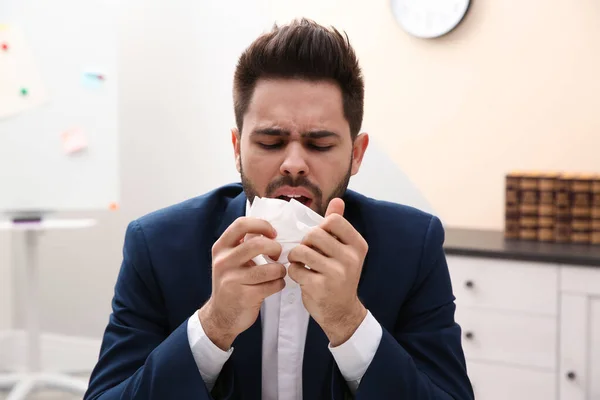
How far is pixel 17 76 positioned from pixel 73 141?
346mm

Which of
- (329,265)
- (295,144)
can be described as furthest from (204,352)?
(295,144)

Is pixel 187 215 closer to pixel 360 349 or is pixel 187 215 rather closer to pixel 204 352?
pixel 204 352

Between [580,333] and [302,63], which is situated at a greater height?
[302,63]

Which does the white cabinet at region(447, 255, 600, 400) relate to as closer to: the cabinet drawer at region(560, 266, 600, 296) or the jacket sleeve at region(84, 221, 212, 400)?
the cabinet drawer at region(560, 266, 600, 296)

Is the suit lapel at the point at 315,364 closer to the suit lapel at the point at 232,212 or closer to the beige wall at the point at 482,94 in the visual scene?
the suit lapel at the point at 232,212

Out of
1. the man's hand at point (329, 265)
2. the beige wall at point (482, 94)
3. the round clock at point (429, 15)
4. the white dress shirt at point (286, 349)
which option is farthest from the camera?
the round clock at point (429, 15)

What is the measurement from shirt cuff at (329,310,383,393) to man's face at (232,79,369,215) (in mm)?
226

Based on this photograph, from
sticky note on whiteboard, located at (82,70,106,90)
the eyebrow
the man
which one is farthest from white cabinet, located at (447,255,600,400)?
sticky note on whiteboard, located at (82,70,106,90)

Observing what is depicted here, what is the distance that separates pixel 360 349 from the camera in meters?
1.12

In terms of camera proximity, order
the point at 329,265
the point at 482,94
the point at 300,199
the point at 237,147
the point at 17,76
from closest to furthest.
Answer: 1. the point at 329,265
2. the point at 300,199
3. the point at 237,147
4. the point at 482,94
5. the point at 17,76

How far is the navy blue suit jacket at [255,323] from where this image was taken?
3.73 feet

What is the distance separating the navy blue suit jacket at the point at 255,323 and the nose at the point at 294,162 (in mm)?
220

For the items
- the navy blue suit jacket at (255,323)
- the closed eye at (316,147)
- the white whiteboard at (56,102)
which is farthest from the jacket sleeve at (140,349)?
the white whiteboard at (56,102)

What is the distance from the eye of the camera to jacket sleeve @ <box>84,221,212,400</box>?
3.70ft
